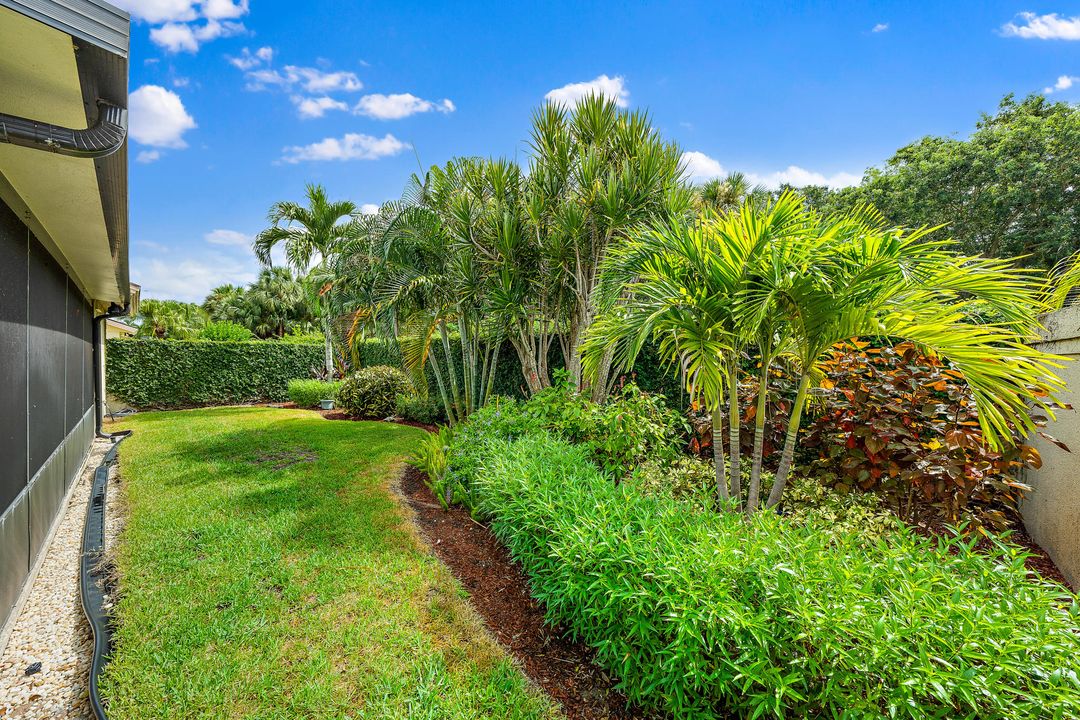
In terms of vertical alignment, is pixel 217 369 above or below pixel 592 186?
below

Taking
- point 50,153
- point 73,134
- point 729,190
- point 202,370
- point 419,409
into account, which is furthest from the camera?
point 202,370

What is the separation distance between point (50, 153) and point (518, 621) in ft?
11.5

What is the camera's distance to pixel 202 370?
11914mm

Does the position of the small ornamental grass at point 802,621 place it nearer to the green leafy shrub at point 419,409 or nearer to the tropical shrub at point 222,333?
the green leafy shrub at point 419,409

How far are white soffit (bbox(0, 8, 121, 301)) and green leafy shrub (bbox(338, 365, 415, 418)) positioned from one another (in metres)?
6.56

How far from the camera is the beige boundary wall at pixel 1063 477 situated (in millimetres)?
3223

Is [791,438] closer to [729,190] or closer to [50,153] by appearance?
[50,153]

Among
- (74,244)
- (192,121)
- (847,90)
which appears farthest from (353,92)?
(847,90)

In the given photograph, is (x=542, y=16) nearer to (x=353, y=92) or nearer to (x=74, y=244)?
(x=353, y=92)

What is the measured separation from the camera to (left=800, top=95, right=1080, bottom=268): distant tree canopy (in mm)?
13156

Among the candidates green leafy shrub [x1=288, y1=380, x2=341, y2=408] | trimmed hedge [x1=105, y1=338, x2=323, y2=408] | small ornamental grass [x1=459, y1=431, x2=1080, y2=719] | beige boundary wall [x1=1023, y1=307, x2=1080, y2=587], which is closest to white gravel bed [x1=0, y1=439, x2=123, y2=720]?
small ornamental grass [x1=459, y1=431, x2=1080, y2=719]

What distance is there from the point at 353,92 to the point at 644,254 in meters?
6.22

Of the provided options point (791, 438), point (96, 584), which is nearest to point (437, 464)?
point (96, 584)

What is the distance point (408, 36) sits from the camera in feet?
19.7
